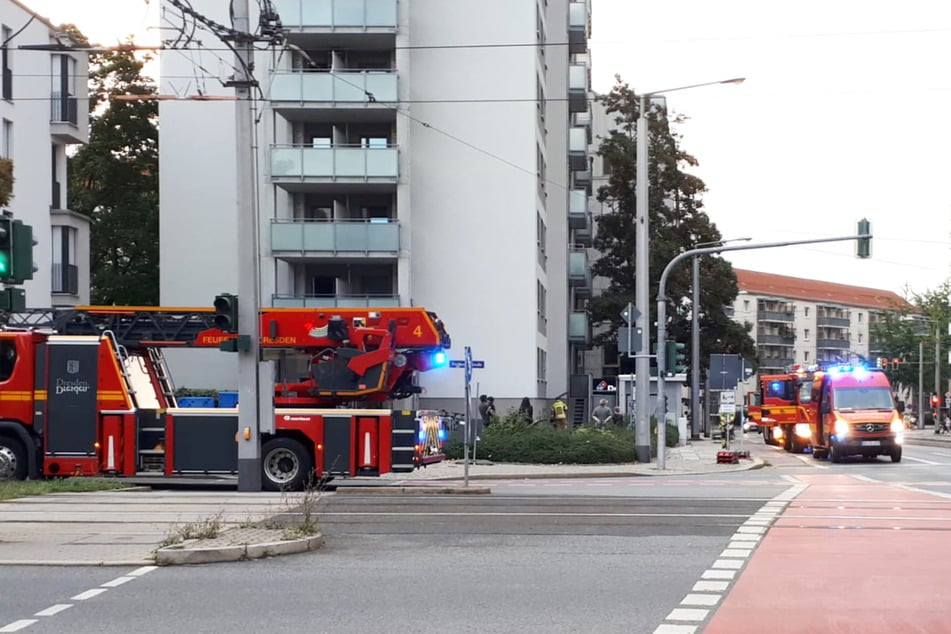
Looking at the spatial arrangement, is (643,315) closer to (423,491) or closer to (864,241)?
(864,241)

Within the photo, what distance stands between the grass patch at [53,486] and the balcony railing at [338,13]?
2327 centimetres

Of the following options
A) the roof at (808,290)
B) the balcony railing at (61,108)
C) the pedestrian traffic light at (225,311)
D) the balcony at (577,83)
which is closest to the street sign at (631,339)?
the pedestrian traffic light at (225,311)

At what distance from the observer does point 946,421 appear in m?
91.6

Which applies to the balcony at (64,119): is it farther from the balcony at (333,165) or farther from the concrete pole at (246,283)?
the concrete pole at (246,283)

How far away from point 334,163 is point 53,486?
77.6 ft

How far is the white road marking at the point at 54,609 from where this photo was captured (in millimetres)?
9789

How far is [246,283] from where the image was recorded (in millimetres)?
21594

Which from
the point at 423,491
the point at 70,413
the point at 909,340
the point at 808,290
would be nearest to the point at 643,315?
the point at 423,491

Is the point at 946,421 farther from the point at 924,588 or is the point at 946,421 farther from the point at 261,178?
the point at 924,588

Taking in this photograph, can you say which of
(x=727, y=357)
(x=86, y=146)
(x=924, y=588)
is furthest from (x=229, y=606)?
(x=86, y=146)

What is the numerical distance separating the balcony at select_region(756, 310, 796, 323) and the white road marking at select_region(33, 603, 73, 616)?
490ft

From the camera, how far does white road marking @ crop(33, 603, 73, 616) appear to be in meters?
9.79

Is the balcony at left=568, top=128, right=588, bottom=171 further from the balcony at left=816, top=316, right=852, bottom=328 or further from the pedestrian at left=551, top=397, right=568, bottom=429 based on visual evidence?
the balcony at left=816, top=316, right=852, bottom=328

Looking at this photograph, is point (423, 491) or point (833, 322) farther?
point (833, 322)
